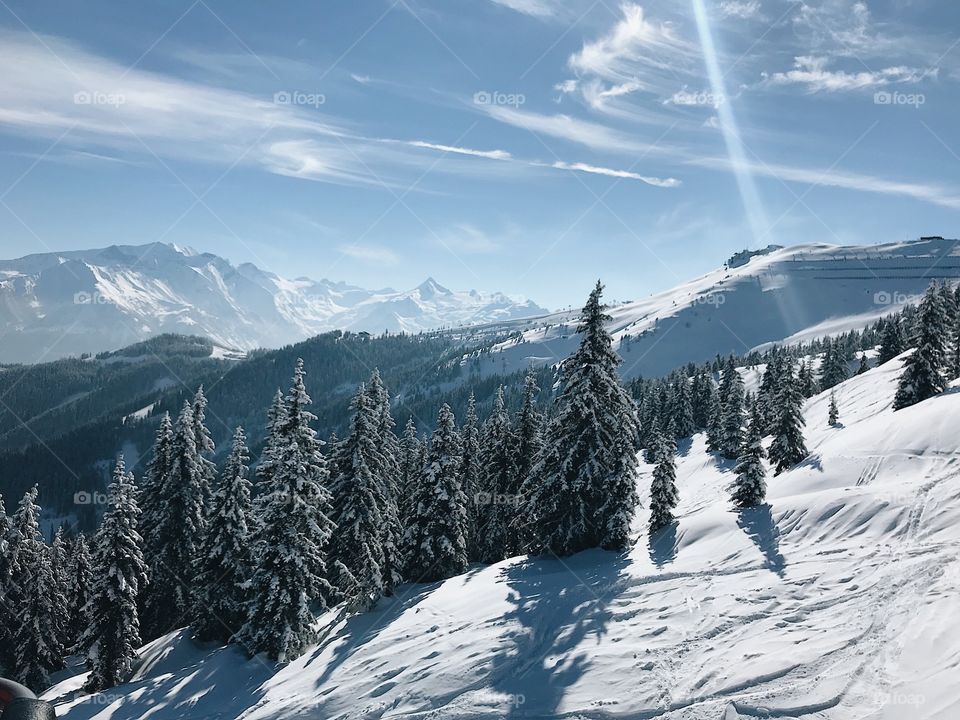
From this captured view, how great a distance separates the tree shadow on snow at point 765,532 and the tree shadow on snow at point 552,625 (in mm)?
4978

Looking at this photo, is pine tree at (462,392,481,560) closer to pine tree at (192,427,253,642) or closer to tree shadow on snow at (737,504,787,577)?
pine tree at (192,427,253,642)

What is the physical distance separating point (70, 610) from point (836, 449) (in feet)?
187

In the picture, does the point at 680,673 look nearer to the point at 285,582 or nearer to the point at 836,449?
the point at 285,582

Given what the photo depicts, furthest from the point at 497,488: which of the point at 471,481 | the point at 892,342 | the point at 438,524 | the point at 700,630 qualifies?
the point at 892,342

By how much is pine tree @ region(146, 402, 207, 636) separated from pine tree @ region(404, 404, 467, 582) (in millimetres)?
14557

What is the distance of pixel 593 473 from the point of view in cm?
2480

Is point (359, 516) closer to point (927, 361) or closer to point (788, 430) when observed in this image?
point (788, 430)

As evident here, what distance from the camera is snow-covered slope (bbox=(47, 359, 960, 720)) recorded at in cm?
1175

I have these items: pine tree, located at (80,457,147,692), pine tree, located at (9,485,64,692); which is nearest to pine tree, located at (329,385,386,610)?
pine tree, located at (80,457,147,692)

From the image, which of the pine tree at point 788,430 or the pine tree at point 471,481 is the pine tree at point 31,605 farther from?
the pine tree at point 788,430

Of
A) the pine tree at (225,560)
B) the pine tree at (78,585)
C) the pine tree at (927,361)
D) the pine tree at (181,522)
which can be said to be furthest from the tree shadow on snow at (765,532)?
the pine tree at (78,585)

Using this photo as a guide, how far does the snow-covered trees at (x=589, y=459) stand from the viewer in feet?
80.9

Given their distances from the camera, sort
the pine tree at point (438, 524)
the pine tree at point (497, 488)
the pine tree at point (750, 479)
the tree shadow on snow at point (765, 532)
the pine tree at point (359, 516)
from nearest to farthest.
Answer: the tree shadow on snow at point (765, 532)
the pine tree at point (750, 479)
the pine tree at point (359, 516)
the pine tree at point (438, 524)
the pine tree at point (497, 488)

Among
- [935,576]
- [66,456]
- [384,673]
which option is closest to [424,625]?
[384,673]
